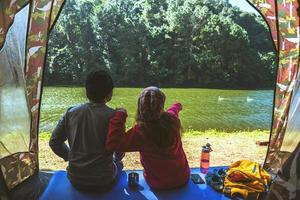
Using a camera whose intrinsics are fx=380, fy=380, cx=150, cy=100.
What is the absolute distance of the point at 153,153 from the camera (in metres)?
2.72

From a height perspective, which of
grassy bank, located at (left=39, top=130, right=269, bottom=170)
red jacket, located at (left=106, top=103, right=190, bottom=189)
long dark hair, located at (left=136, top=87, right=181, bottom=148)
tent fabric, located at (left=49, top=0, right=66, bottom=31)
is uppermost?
tent fabric, located at (left=49, top=0, right=66, bottom=31)

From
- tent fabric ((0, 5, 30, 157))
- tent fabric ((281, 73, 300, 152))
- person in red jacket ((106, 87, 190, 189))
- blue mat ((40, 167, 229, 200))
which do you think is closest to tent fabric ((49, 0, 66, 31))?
tent fabric ((0, 5, 30, 157))

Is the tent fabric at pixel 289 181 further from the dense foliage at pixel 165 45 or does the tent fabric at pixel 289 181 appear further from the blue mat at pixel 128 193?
the dense foliage at pixel 165 45

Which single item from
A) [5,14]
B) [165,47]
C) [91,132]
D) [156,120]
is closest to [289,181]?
[156,120]

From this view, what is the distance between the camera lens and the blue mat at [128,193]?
275cm

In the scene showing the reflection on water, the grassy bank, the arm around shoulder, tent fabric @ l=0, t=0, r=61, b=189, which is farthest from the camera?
the grassy bank

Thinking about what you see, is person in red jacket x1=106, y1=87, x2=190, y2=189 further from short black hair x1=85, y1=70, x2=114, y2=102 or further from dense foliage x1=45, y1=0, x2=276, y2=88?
dense foliage x1=45, y1=0, x2=276, y2=88

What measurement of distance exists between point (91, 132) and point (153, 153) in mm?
468

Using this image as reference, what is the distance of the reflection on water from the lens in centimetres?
268

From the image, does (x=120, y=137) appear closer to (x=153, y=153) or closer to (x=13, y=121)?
(x=153, y=153)

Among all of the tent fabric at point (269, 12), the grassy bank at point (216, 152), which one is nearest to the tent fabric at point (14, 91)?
the grassy bank at point (216, 152)

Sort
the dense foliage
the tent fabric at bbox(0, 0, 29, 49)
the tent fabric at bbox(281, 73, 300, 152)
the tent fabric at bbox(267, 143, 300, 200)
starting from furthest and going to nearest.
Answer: the dense foliage → the tent fabric at bbox(281, 73, 300, 152) → the tent fabric at bbox(0, 0, 29, 49) → the tent fabric at bbox(267, 143, 300, 200)

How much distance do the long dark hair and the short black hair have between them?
0.25 m

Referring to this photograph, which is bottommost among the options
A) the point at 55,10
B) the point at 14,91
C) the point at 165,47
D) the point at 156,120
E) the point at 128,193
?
the point at 128,193
